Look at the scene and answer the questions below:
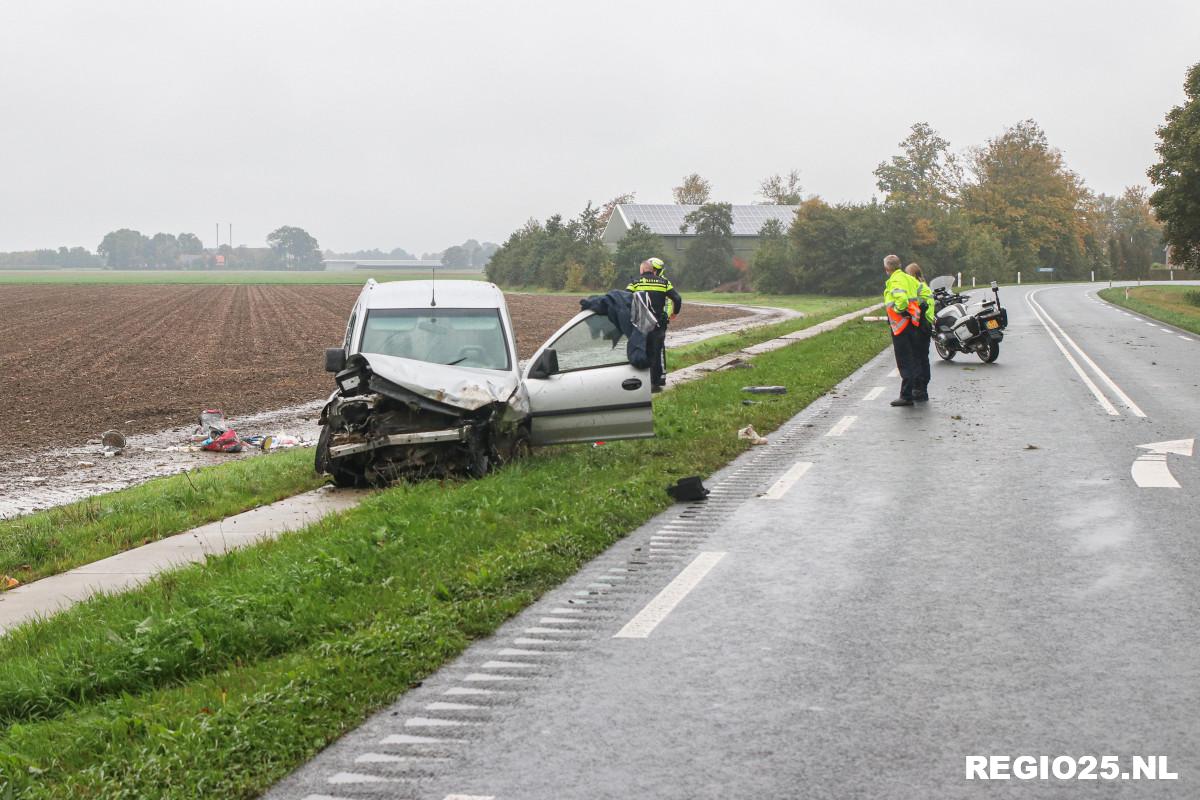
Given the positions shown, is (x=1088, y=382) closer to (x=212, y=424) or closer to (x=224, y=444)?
(x=224, y=444)

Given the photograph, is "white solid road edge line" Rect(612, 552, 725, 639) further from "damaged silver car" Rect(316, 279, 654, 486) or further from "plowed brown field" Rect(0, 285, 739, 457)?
"plowed brown field" Rect(0, 285, 739, 457)

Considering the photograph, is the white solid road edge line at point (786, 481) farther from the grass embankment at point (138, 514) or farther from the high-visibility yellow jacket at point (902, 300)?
the high-visibility yellow jacket at point (902, 300)

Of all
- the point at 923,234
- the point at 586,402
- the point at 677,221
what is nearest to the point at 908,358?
the point at 586,402

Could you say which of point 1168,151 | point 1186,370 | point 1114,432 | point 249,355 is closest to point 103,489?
point 1114,432

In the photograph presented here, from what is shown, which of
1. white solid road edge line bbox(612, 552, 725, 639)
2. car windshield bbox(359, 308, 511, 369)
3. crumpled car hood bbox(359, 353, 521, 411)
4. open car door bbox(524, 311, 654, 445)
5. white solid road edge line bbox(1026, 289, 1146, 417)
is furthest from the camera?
white solid road edge line bbox(1026, 289, 1146, 417)

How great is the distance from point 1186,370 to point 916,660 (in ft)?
57.6

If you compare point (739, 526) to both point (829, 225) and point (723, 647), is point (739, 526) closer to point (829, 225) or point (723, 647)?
point (723, 647)

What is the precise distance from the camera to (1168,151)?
48.7m

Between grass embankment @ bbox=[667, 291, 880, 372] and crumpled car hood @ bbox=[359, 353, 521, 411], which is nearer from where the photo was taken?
crumpled car hood @ bbox=[359, 353, 521, 411]

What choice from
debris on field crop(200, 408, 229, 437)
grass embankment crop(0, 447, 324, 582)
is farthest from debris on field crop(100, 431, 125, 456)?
grass embankment crop(0, 447, 324, 582)

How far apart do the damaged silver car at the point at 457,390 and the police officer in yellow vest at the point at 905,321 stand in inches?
202

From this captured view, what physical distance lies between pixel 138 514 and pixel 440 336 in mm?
3432

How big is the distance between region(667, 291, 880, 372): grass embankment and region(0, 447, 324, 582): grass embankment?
12407 mm

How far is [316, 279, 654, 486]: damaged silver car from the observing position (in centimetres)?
1101
